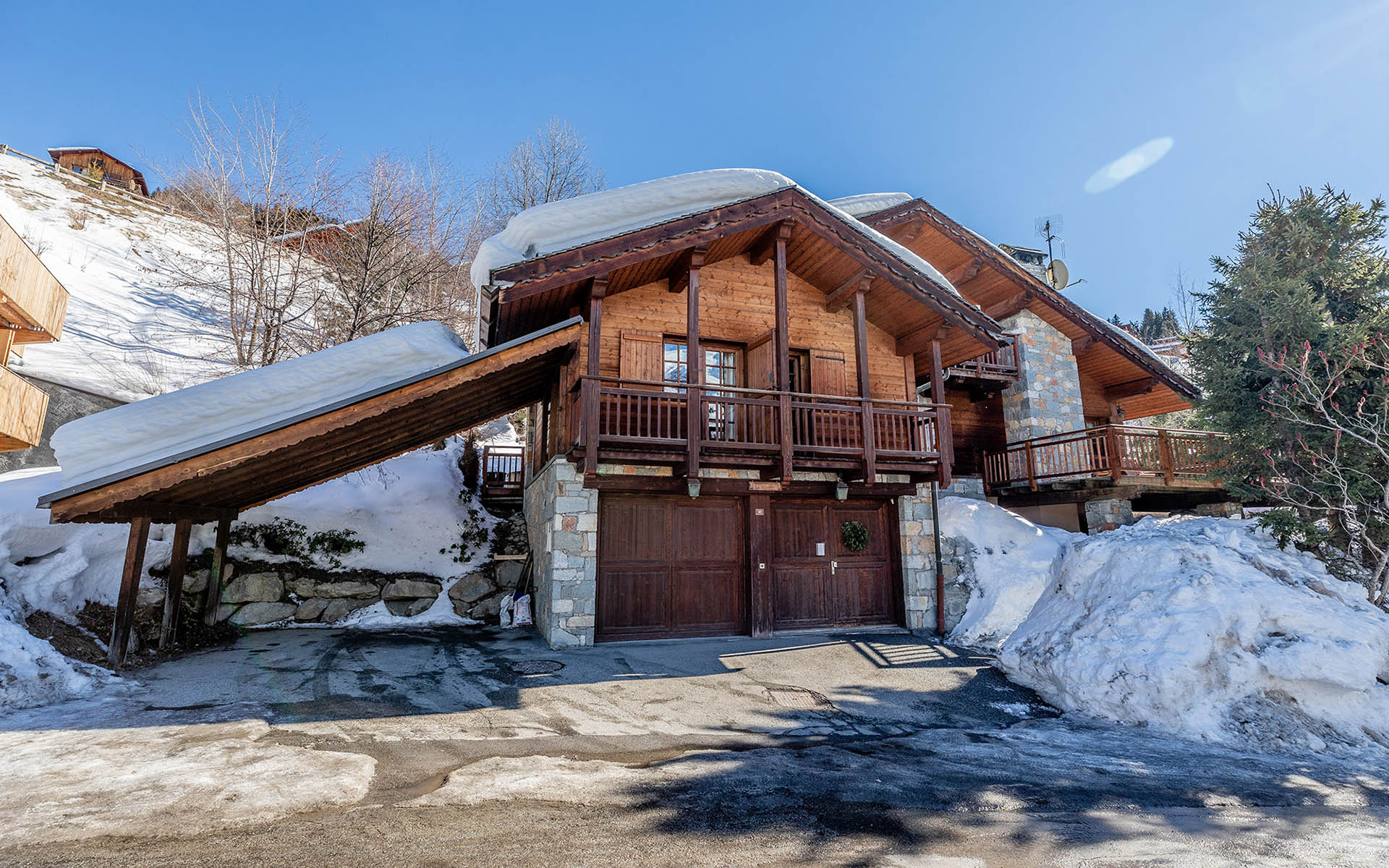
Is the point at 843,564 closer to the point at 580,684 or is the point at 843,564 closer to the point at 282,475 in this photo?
the point at 580,684

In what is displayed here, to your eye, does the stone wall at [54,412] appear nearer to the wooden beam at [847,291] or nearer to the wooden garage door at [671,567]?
the wooden garage door at [671,567]

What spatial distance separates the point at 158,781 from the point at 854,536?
9.53 meters

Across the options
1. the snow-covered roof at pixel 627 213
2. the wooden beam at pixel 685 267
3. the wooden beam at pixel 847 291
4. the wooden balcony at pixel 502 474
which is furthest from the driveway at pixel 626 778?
the wooden balcony at pixel 502 474

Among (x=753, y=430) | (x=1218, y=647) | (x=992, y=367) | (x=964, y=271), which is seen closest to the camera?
(x=1218, y=647)

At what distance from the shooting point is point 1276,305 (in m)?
8.23

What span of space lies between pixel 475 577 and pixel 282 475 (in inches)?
163

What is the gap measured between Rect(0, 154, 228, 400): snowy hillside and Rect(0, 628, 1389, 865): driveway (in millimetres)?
15235

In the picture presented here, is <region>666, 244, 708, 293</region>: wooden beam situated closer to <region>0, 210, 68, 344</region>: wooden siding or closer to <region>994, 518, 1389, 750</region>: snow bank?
<region>994, 518, 1389, 750</region>: snow bank

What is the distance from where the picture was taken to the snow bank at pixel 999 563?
33.0 feet

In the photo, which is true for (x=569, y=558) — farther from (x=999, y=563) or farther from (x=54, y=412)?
(x=54, y=412)

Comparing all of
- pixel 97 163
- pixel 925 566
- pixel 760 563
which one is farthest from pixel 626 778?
pixel 97 163

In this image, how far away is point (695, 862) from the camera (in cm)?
311

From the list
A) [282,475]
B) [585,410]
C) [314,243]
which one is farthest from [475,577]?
[314,243]

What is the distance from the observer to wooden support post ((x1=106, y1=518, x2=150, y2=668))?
725cm
